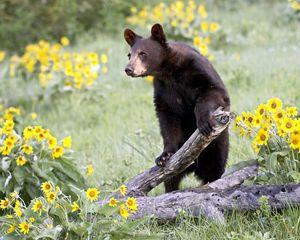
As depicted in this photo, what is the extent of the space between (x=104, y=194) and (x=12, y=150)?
777mm

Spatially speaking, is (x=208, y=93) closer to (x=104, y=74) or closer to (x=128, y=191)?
(x=128, y=191)

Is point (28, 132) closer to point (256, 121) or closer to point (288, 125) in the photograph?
point (256, 121)

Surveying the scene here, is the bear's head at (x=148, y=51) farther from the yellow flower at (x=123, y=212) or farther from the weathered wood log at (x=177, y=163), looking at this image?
the yellow flower at (x=123, y=212)

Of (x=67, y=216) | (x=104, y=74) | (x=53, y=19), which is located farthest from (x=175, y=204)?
(x=53, y=19)

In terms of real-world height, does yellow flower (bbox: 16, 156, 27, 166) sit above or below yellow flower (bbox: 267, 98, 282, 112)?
below

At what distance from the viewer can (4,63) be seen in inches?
472

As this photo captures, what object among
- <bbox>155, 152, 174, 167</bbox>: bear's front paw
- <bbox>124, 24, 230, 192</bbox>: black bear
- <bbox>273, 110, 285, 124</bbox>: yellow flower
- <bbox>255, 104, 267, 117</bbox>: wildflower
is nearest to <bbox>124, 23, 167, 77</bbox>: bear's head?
<bbox>124, 24, 230, 192</bbox>: black bear

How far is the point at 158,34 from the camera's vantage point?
4777 mm

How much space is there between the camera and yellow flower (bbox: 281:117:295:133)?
161 inches

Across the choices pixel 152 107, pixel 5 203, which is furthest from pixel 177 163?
pixel 152 107

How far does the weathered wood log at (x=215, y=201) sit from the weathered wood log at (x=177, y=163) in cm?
19

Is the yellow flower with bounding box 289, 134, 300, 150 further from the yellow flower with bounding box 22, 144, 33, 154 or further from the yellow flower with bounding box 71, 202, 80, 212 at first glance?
the yellow flower with bounding box 22, 144, 33, 154

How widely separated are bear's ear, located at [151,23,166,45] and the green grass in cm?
117

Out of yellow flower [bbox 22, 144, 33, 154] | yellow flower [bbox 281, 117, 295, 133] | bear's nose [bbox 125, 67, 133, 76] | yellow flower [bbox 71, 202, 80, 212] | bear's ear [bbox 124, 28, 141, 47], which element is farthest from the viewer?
yellow flower [bbox 22, 144, 33, 154]
